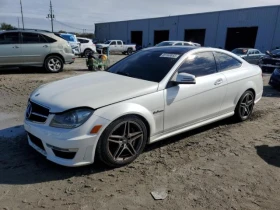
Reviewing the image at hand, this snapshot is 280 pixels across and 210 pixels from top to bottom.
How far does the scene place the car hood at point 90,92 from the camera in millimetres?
2945

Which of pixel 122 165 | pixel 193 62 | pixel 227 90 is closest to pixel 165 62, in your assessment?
pixel 193 62

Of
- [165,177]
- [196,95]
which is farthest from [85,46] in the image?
[165,177]

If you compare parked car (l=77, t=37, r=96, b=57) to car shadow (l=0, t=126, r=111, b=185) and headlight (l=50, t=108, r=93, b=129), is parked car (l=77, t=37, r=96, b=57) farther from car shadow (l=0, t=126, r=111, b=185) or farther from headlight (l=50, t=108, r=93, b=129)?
headlight (l=50, t=108, r=93, b=129)

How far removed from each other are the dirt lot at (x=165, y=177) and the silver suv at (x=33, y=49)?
20.6 feet

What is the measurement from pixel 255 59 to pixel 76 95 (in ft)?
53.8

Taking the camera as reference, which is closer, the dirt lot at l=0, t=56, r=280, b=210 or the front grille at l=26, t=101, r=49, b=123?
the dirt lot at l=0, t=56, r=280, b=210

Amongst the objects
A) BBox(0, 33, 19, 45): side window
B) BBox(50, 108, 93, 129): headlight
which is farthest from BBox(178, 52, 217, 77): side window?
BBox(0, 33, 19, 45): side window

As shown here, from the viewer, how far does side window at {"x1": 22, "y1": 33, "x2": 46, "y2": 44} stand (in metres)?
9.81

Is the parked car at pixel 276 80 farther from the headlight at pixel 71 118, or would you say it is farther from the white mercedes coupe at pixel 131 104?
the headlight at pixel 71 118

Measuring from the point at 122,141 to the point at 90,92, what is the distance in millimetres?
752

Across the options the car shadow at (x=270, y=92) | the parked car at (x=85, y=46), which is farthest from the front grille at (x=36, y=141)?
the parked car at (x=85, y=46)

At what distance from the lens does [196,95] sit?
3.82 metres

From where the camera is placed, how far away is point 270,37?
2739 centimetres

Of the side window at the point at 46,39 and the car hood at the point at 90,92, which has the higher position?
the side window at the point at 46,39
